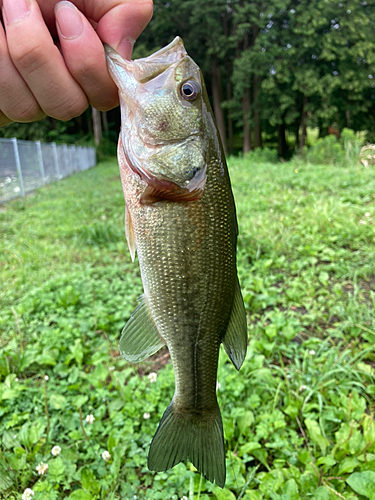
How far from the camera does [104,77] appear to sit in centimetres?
133

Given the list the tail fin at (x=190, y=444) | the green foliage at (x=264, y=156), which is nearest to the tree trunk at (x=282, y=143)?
the green foliage at (x=264, y=156)

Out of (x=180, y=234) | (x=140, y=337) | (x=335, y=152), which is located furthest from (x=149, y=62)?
(x=335, y=152)

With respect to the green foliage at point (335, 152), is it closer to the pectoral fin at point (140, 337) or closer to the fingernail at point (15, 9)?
the pectoral fin at point (140, 337)

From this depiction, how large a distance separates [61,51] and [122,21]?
252 millimetres

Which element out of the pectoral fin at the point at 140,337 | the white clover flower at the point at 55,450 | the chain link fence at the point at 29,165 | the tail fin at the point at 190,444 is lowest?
the white clover flower at the point at 55,450

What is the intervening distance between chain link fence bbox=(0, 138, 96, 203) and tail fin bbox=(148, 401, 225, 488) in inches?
341

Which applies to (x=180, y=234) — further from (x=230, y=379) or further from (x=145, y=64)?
(x=230, y=379)

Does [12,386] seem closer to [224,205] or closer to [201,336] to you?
[201,336]

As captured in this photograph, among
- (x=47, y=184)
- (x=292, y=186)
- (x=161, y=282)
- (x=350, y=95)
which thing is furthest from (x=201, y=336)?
(x=350, y=95)

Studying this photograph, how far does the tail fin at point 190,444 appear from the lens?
1.25 meters

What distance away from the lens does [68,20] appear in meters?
1.21

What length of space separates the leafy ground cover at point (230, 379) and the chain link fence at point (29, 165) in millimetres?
5073

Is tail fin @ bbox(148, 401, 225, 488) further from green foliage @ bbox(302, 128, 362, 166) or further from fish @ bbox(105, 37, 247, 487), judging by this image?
green foliage @ bbox(302, 128, 362, 166)

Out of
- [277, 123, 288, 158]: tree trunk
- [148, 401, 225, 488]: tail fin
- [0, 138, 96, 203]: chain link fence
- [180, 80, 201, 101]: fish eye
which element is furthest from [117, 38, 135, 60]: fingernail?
[277, 123, 288, 158]: tree trunk
